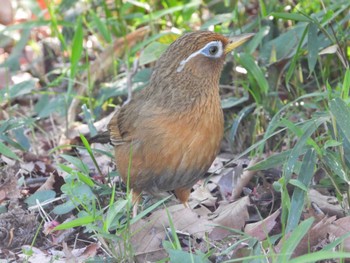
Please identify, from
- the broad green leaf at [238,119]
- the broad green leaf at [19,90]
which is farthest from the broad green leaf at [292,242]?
the broad green leaf at [19,90]

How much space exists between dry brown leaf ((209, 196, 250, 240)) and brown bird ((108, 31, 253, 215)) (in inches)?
10.5

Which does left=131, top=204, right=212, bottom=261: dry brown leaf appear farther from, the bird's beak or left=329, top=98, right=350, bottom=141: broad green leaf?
the bird's beak

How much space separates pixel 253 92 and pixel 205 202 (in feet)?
3.32

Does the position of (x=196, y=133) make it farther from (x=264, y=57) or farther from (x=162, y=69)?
(x=264, y=57)

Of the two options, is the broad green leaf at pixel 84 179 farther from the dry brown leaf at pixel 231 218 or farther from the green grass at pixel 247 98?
the dry brown leaf at pixel 231 218

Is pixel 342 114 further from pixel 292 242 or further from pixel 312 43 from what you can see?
pixel 312 43

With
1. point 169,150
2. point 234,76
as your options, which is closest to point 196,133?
point 169,150

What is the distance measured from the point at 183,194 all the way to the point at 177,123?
0.60 m

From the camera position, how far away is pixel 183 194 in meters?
5.31

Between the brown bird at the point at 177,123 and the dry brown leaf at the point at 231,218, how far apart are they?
0.88ft

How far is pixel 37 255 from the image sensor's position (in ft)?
15.2

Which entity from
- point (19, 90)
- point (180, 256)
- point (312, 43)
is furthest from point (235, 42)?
point (19, 90)

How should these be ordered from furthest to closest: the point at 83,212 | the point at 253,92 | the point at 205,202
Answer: the point at 253,92 → the point at 205,202 → the point at 83,212

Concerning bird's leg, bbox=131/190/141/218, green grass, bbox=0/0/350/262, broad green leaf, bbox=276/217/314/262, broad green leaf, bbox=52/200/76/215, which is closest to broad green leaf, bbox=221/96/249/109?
green grass, bbox=0/0/350/262
